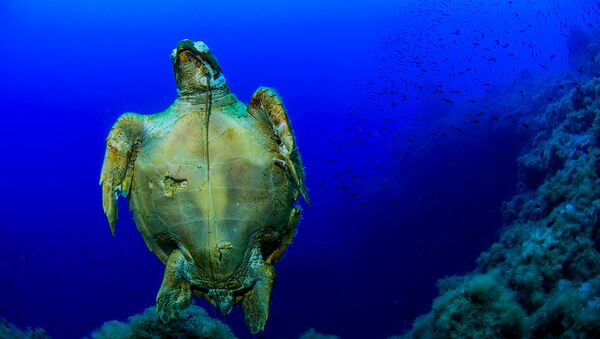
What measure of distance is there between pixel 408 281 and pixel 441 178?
20.0ft

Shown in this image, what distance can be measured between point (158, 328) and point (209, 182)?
310 centimetres

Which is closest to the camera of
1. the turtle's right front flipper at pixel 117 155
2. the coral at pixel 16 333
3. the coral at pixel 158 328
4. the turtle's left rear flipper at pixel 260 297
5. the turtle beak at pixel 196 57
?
the turtle beak at pixel 196 57

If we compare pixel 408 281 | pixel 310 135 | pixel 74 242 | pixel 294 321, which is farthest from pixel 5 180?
pixel 408 281

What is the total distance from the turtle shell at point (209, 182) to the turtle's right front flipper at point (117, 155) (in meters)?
0.09

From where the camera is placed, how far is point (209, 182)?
9.35 ft

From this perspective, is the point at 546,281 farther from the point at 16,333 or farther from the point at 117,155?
the point at 16,333

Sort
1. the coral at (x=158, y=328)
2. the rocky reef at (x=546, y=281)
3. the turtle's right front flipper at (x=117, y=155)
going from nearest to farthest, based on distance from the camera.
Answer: the turtle's right front flipper at (x=117, y=155)
the rocky reef at (x=546, y=281)
the coral at (x=158, y=328)

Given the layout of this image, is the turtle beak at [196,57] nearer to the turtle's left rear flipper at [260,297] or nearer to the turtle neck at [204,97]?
the turtle neck at [204,97]

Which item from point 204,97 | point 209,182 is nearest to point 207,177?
point 209,182

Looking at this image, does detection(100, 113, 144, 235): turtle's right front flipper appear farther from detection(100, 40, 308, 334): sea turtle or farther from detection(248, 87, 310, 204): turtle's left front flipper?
detection(248, 87, 310, 204): turtle's left front flipper

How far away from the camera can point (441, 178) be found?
21.9 metres

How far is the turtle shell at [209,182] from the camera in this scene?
2.87 m

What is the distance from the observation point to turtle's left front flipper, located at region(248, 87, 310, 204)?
2.83 metres

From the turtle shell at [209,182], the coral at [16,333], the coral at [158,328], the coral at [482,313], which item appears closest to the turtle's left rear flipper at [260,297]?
the turtle shell at [209,182]
